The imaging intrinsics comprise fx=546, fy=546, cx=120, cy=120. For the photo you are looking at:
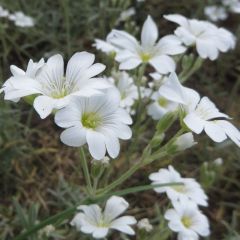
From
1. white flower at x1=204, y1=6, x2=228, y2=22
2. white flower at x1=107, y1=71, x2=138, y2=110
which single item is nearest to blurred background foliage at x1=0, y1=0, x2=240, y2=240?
white flower at x1=204, y1=6, x2=228, y2=22

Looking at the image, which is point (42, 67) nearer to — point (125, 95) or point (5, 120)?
point (125, 95)

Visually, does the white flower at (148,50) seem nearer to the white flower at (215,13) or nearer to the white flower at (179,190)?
the white flower at (179,190)

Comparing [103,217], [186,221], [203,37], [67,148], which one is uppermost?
[203,37]

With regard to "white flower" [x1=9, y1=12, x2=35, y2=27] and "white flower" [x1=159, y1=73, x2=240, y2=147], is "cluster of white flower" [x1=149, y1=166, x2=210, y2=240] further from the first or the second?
"white flower" [x1=9, y1=12, x2=35, y2=27]

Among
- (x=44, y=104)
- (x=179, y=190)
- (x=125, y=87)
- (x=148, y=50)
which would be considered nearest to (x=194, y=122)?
(x=44, y=104)

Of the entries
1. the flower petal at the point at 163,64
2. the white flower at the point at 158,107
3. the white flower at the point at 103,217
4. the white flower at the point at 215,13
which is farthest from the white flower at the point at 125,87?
the white flower at the point at 215,13

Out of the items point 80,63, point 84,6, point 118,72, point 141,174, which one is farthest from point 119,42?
point 84,6

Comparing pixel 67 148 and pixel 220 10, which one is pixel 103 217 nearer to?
pixel 67 148
